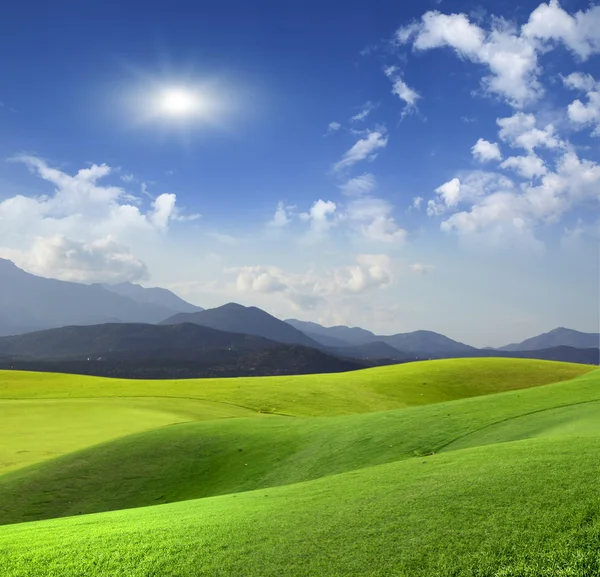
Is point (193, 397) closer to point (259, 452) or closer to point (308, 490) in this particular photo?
point (259, 452)

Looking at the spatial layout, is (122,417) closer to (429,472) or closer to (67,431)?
(67,431)

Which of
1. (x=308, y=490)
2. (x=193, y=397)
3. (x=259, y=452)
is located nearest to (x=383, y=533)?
(x=308, y=490)

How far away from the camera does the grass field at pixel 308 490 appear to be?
825 cm

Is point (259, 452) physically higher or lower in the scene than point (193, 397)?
higher

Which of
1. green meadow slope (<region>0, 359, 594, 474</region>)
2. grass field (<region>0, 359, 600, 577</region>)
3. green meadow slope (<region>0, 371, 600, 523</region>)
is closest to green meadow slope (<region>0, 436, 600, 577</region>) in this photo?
grass field (<region>0, 359, 600, 577</region>)

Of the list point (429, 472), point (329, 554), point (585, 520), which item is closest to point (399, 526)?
point (329, 554)

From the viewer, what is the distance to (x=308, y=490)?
14.0m

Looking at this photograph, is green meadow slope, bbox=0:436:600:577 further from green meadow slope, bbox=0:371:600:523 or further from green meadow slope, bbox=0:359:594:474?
green meadow slope, bbox=0:359:594:474

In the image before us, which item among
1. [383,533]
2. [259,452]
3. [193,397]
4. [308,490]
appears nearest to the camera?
[383,533]

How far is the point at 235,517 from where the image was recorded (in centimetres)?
1143

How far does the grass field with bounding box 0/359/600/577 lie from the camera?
27.1ft

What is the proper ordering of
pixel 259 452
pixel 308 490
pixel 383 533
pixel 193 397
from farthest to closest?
pixel 193 397, pixel 259 452, pixel 308 490, pixel 383 533

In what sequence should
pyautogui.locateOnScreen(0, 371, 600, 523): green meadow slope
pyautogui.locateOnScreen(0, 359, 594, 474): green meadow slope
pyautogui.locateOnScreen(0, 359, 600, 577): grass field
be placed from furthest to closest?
1. pyautogui.locateOnScreen(0, 359, 594, 474): green meadow slope
2. pyautogui.locateOnScreen(0, 371, 600, 523): green meadow slope
3. pyautogui.locateOnScreen(0, 359, 600, 577): grass field

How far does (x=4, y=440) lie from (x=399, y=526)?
33688 mm
